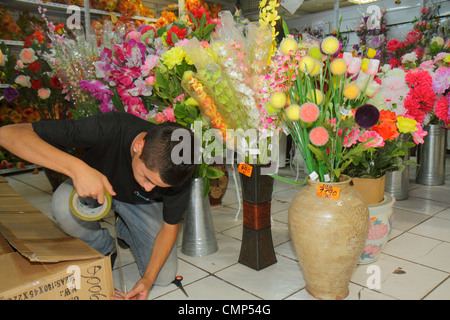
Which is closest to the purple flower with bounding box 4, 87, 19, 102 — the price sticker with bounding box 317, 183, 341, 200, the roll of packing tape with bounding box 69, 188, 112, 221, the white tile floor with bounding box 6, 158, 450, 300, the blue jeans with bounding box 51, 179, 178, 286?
the white tile floor with bounding box 6, 158, 450, 300

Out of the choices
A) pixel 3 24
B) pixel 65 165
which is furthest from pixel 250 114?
pixel 3 24

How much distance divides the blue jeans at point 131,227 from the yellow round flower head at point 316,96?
83 centimetres

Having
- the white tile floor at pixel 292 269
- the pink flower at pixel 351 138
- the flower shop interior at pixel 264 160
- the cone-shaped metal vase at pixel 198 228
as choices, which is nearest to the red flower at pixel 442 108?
the flower shop interior at pixel 264 160

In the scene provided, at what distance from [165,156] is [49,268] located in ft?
1.72

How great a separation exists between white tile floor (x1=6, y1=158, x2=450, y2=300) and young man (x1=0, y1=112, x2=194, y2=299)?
0.17 meters

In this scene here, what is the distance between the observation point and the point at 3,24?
147 inches

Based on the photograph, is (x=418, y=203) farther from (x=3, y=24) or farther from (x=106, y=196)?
(x=3, y=24)

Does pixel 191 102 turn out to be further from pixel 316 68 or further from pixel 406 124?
pixel 406 124

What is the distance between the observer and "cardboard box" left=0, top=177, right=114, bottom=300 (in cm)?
110

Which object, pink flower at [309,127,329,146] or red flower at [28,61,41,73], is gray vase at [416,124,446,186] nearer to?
pink flower at [309,127,329,146]

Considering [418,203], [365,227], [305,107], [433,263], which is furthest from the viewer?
[418,203]

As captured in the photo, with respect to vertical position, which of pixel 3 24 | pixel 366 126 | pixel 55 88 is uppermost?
pixel 3 24

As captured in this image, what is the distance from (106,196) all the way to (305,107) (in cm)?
72

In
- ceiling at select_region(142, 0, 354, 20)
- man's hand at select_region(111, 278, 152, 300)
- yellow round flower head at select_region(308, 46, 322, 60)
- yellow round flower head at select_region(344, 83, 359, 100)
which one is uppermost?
ceiling at select_region(142, 0, 354, 20)
